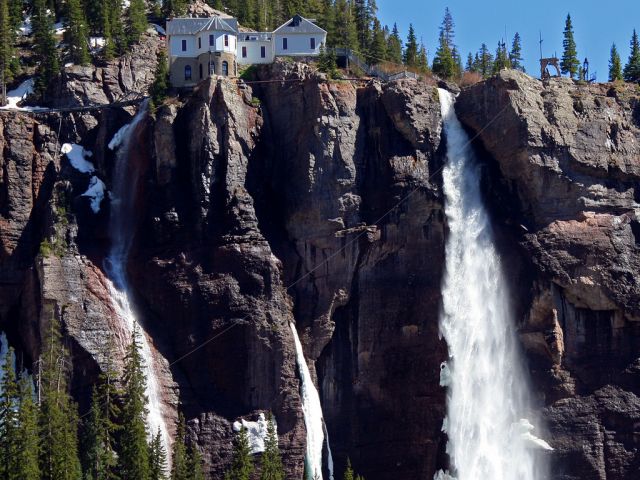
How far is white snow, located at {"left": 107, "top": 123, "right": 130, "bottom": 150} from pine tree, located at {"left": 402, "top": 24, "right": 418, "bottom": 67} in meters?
25.7

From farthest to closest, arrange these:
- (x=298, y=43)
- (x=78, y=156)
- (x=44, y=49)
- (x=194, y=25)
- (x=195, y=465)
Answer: (x=44, y=49), (x=298, y=43), (x=194, y=25), (x=78, y=156), (x=195, y=465)

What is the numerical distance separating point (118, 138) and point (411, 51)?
94.7 ft

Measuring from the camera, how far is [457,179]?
5000 inches

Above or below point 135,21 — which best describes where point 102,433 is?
below

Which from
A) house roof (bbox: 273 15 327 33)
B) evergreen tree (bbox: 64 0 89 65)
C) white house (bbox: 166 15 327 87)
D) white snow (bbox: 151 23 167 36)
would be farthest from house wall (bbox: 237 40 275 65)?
evergreen tree (bbox: 64 0 89 65)

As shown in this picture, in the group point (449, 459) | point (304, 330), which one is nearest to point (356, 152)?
Result: point (304, 330)

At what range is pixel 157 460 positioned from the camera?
110 metres

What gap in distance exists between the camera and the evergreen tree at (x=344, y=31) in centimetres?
13862

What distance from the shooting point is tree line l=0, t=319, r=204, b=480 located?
104m

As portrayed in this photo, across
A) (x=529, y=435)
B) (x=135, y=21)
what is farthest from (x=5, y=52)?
(x=529, y=435)

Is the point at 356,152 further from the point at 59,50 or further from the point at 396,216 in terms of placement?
the point at 59,50

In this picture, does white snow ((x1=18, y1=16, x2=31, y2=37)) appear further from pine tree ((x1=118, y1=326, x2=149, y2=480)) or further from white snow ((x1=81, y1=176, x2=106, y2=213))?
pine tree ((x1=118, y1=326, x2=149, y2=480))

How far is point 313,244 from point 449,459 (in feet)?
56.1

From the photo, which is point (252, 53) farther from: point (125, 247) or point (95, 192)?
point (125, 247)
